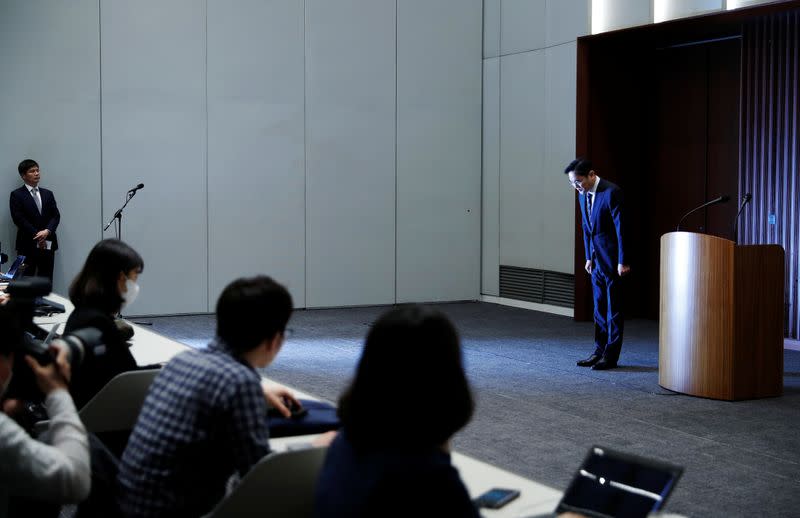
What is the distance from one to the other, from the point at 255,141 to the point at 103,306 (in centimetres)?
754

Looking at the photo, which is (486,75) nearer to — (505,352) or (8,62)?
(505,352)

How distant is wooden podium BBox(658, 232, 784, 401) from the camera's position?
6258mm

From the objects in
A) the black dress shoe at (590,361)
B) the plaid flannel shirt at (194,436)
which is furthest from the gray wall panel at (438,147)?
the plaid flannel shirt at (194,436)

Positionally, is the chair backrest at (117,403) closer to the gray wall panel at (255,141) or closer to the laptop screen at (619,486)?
the laptop screen at (619,486)

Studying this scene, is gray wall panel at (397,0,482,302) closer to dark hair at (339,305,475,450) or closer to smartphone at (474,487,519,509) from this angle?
smartphone at (474,487,519,509)

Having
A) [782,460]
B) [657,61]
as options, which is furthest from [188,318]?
[782,460]

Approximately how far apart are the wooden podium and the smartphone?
13.7ft

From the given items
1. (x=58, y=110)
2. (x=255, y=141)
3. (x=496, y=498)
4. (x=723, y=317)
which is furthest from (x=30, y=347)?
(x=255, y=141)

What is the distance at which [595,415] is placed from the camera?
20.0 ft

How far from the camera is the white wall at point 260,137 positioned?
10.0 metres

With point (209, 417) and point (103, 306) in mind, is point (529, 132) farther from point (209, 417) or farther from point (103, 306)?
point (209, 417)

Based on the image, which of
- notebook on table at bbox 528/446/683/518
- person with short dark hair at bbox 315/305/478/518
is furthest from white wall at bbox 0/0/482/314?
person with short dark hair at bbox 315/305/478/518

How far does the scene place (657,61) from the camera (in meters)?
10.5

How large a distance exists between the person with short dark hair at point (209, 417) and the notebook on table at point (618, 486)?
73 centimetres
